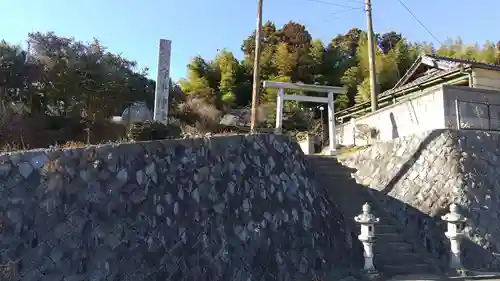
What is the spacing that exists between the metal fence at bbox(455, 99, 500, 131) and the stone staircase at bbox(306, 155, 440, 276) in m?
2.95

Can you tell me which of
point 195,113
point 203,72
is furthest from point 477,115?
point 203,72

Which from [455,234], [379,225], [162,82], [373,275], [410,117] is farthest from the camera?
[162,82]

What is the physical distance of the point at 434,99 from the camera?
10656mm

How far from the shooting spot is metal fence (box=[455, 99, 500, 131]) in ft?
33.8

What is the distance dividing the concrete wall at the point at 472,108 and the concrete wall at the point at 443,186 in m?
0.80

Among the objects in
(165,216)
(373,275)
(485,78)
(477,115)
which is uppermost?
(485,78)

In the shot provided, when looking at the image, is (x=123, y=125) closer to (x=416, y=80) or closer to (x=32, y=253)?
(x=32, y=253)

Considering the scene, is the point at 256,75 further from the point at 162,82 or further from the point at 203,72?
the point at 203,72

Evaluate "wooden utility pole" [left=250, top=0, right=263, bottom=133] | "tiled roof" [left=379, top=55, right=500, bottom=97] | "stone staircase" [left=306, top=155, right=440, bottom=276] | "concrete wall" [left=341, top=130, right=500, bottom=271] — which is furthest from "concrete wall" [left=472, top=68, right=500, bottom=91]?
"wooden utility pole" [left=250, top=0, right=263, bottom=133]

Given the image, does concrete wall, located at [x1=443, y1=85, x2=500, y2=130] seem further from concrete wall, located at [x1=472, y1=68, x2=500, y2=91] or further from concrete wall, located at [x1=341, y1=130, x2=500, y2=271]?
concrete wall, located at [x1=472, y1=68, x2=500, y2=91]

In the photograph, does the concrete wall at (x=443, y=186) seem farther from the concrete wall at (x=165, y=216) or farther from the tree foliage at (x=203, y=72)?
the tree foliage at (x=203, y=72)

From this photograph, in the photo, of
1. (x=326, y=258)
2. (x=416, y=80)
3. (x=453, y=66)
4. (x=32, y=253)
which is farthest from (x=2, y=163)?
(x=416, y=80)

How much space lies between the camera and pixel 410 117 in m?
11.6

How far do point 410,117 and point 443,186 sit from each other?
336 cm
